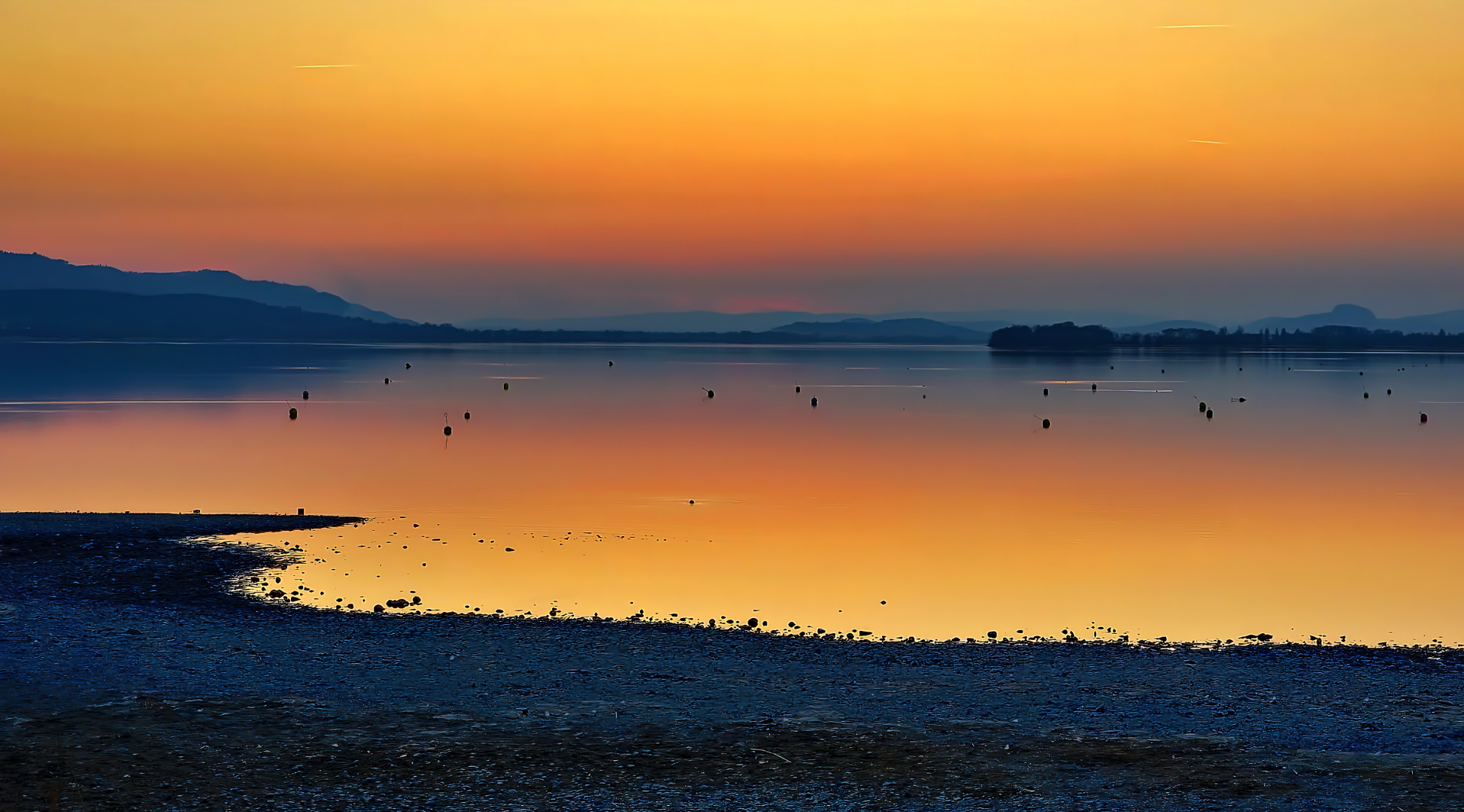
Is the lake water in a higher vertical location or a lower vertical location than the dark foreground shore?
lower

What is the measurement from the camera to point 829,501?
128 ft

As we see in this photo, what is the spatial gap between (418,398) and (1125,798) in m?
86.3

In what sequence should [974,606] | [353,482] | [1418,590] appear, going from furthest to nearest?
[353,482], [1418,590], [974,606]

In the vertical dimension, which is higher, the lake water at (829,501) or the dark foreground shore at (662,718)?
the dark foreground shore at (662,718)

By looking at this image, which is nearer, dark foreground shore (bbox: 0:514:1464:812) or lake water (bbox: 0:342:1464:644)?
dark foreground shore (bbox: 0:514:1464:812)

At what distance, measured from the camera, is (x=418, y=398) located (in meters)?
93.0

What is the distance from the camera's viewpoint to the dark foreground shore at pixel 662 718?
1138 centimetres

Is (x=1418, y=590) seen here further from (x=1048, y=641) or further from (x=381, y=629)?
(x=381, y=629)

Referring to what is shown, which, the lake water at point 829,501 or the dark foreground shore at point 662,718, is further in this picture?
the lake water at point 829,501

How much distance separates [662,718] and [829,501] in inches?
995

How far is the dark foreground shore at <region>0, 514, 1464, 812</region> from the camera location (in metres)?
11.4

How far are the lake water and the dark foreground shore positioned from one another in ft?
10.5

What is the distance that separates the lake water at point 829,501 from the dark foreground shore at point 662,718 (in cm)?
319

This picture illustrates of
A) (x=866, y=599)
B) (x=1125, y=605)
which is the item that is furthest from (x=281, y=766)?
(x=1125, y=605)
